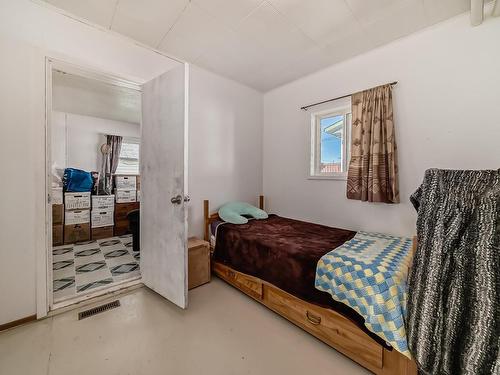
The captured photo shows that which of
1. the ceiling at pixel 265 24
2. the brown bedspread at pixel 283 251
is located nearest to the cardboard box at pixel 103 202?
the brown bedspread at pixel 283 251

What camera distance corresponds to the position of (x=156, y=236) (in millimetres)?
2156

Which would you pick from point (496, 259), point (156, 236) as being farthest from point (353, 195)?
point (156, 236)

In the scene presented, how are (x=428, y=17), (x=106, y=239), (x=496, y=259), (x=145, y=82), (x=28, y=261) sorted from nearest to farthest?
1. (x=496, y=259)
2. (x=28, y=261)
3. (x=428, y=17)
4. (x=145, y=82)
5. (x=106, y=239)

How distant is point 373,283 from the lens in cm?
130

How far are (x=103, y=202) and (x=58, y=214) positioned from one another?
26.7 inches

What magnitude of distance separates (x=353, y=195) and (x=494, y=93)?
1362mm

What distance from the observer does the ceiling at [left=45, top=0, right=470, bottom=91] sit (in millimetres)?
1753

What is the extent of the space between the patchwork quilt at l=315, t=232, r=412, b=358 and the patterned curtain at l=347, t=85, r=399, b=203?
0.68m

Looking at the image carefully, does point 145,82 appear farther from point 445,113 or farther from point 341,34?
point 445,113

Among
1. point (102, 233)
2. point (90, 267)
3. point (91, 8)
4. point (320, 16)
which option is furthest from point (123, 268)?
point (320, 16)

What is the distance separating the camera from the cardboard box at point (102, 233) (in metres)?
3.98

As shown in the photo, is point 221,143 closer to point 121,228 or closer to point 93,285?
point 93,285

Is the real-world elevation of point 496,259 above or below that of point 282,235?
above

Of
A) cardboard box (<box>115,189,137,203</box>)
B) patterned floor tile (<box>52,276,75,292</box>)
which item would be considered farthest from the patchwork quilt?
cardboard box (<box>115,189,137,203</box>)
